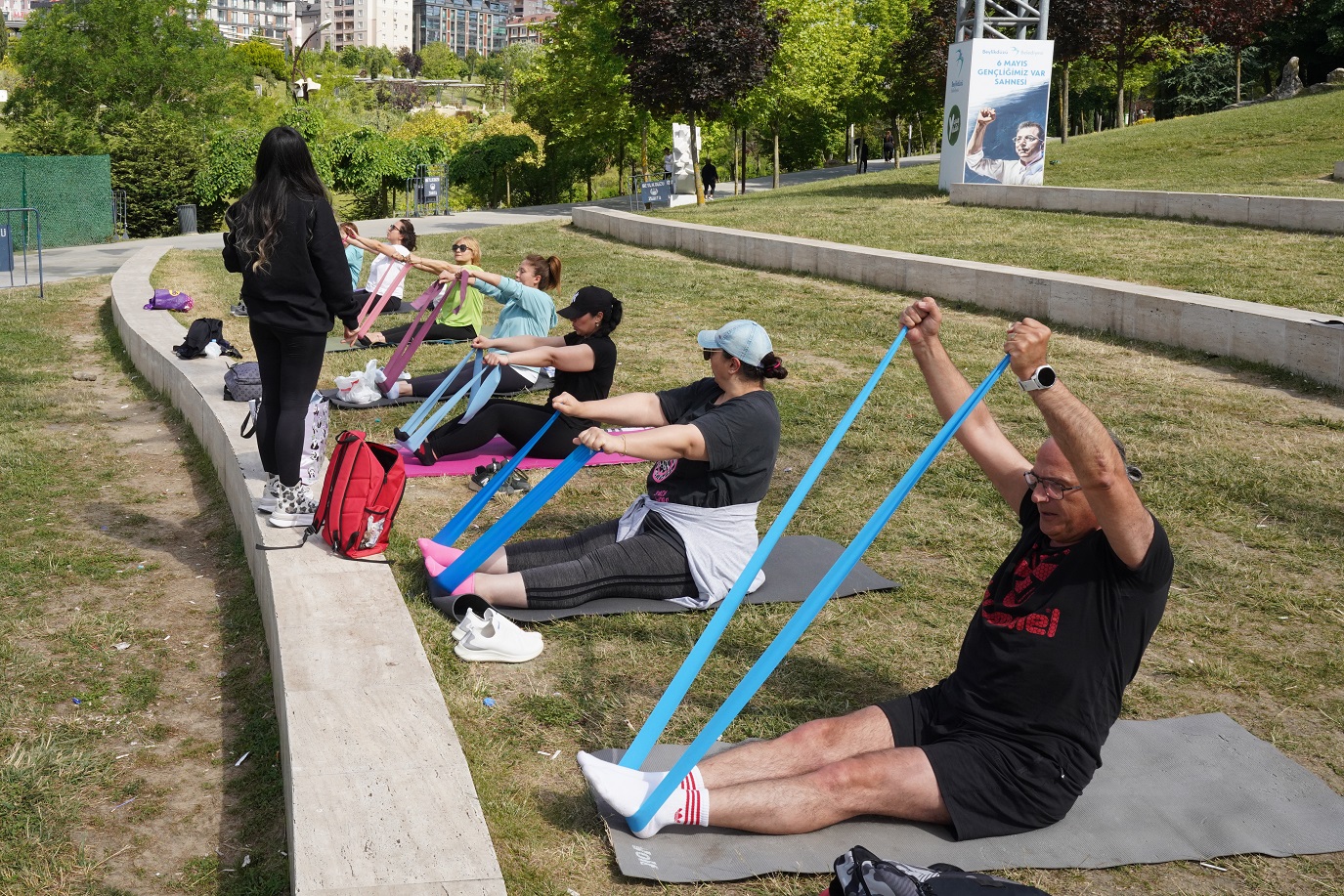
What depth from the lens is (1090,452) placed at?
2764 mm

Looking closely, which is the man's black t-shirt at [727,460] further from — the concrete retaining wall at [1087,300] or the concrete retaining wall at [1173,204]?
the concrete retaining wall at [1173,204]

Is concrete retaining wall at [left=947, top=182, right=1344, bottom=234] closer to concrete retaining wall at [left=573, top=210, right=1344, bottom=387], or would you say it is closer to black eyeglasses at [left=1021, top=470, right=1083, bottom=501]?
concrete retaining wall at [left=573, top=210, right=1344, bottom=387]

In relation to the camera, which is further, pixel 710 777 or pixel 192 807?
pixel 192 807

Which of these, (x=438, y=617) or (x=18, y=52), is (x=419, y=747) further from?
(x=18, y=52)

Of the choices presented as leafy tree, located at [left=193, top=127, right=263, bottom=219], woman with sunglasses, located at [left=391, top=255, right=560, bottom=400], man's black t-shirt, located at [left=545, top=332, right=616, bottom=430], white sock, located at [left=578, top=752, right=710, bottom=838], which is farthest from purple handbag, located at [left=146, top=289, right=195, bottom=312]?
leafy tree, located at [left=193, top=127, right=263, bottom=219]

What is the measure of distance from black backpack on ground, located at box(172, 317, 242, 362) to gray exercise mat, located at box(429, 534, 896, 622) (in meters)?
5.44

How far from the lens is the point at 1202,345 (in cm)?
966

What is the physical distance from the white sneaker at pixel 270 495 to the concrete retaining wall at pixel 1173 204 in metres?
12.7

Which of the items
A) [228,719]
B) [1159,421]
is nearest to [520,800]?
[228,719]

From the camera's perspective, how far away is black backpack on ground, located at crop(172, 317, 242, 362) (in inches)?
369

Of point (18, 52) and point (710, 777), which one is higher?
point (18, 52)

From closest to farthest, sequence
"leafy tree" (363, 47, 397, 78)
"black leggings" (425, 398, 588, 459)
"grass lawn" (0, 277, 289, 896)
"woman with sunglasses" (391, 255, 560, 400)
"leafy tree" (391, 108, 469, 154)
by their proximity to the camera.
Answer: "grass lawn" (0, 277, 289, 896)
"black leggings" (425, 398, 588, 459)
"woman with sunglasses" (391, 255, 560, 400)
"leafy tree" (391, 108, 469, 154)
"leafy tree" (363, 47, 397, 78)

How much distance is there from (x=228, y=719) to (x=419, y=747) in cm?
105

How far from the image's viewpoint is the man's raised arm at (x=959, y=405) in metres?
3.55
